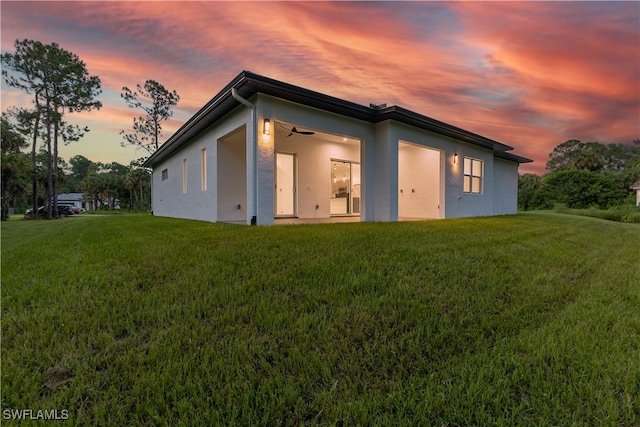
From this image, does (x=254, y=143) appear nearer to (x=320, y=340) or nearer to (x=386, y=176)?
(x=386, y=176)

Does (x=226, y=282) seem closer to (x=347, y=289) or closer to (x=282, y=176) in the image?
(x=347, y=289)

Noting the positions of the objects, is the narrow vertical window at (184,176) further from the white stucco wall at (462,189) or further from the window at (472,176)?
the window at (472,176)

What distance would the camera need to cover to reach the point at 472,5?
21.9ft

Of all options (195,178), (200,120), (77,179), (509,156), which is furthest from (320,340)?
(77,179)

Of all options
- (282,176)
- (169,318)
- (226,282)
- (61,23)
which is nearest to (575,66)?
(282,176)

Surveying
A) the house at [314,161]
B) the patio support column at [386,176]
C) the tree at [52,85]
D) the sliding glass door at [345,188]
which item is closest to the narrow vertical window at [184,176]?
the house at [314,161]

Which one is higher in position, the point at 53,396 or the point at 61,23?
the point at 61,23

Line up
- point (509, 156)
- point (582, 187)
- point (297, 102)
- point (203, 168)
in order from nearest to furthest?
point (297, 102)
point (203, 168)
point (509, 156)
point (582, 187)

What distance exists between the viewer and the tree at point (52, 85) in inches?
698

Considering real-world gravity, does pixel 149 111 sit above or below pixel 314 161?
above

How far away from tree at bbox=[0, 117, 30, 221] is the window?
24.0 meters

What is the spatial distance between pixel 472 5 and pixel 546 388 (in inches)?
325

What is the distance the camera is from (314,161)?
30.5ft

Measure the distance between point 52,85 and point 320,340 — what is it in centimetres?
2633
